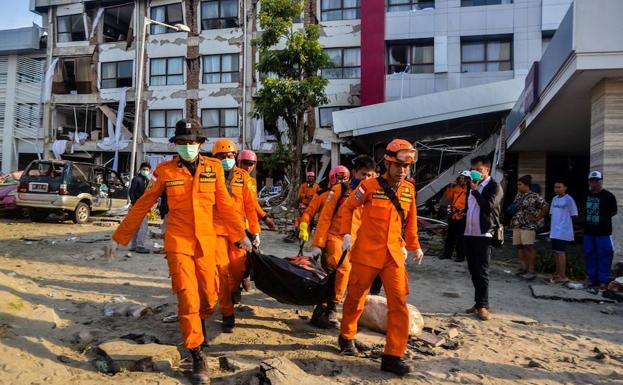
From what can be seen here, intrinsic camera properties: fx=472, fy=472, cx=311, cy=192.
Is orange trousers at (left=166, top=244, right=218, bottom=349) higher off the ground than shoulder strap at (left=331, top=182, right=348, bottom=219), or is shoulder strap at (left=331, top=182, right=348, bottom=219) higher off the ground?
shoulder strap at (left=331, top=182, right=348, bottom=219)

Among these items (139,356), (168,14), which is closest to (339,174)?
(139,356)

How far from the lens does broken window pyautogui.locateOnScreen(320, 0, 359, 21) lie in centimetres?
2211

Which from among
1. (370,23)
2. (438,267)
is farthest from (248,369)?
(370,23)

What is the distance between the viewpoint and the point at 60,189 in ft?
42.1

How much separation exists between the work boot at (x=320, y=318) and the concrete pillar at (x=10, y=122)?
2801cm

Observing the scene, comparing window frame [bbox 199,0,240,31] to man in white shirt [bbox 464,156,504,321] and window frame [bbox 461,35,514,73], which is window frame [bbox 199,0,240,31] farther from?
man in white shirt [bbox 464,156,504,321]

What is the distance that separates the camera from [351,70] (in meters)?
22.1

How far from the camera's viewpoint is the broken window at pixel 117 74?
26016mm

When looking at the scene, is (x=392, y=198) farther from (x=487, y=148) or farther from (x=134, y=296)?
(x=487, y=148)

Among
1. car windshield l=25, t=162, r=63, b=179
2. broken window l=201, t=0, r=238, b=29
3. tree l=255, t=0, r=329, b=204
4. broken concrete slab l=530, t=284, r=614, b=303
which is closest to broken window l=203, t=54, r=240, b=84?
broken window l=201, t=0, r=238, b=29

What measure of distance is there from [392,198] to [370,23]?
1835 cm

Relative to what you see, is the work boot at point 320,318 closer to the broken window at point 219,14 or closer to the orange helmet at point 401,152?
the orange helmet at point 401,152

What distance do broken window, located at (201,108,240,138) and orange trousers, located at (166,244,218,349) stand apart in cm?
2046

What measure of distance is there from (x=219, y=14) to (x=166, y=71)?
415 centimetres
